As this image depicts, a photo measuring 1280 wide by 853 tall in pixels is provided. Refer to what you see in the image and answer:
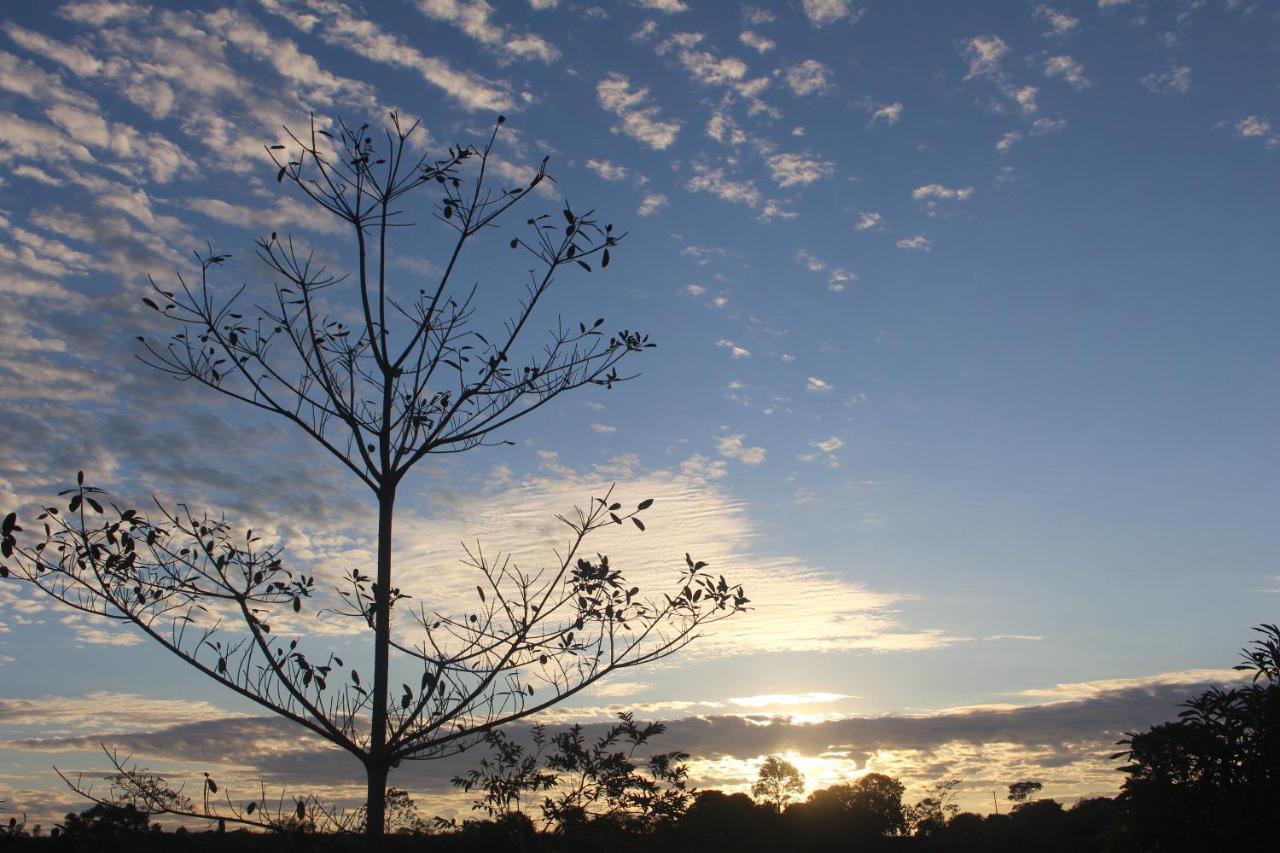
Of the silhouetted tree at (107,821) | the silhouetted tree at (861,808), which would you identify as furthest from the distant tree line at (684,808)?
the silhouetted tree at (861,808)

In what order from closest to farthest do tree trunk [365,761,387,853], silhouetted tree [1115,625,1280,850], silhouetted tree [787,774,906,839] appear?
1. tree trunk [365,761,387,853]
2. silhouetted tree [1115,625,1280,850]
3. silhouetted tree [787,774,906,839]

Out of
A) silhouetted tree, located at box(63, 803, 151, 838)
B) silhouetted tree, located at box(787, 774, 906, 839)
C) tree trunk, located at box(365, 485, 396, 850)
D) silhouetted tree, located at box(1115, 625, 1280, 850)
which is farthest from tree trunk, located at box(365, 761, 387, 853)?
silhouetted tree, located at box(787, 774, 906, 839)

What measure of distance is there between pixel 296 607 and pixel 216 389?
1813 millimetres

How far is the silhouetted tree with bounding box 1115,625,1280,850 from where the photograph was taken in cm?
1297

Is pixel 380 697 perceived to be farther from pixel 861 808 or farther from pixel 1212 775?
pixel 861 808

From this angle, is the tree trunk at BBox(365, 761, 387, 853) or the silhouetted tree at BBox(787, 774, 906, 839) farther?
the silhouetted tree at BBox(787, 774, 906, 839)

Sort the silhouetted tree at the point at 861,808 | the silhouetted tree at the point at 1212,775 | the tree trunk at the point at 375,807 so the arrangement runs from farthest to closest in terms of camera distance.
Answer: the silhouetted tree at the point at 861,808 < the silhouetted tree at the point at 1212,775 < the tree trunk at the point at 375,807

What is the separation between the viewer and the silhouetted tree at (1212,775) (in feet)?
42.5

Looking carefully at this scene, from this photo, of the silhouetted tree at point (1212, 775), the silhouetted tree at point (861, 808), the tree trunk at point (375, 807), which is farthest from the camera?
the silhouetted tree at point (861, 808)

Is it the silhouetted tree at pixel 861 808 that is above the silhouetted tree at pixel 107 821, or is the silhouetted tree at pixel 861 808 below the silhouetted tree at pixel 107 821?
below

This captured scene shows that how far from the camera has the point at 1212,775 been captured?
13.4 m

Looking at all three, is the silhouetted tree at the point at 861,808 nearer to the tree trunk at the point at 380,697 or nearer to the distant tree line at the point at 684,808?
the distant tree line at the point at 684,808

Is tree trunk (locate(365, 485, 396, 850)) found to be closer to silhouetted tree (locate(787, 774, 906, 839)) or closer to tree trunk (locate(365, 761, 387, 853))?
tree trunk (locate(365, 761, 387, 853))

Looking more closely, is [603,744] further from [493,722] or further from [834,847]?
[834,847]
